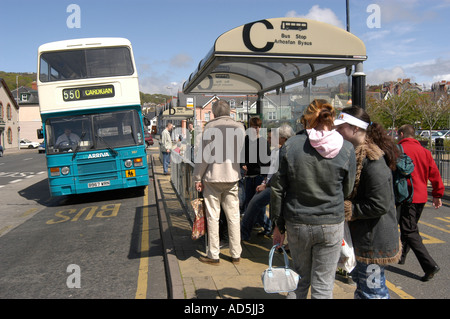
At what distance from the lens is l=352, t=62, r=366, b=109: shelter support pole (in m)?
5.27

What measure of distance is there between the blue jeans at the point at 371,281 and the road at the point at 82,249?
2227 mm

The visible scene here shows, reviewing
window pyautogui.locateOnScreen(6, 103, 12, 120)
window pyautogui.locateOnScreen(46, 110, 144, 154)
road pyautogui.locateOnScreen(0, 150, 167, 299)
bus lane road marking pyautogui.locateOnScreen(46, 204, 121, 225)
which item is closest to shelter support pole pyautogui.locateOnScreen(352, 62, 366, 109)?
road pyautogui.locateOnScreen(0, 150, 167, 299)

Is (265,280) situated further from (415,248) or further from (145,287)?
(415,248)

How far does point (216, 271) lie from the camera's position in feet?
15.0

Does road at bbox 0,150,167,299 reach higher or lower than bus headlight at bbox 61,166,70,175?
lower

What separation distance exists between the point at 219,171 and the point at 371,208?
2.20m

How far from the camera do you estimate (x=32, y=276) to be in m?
4.98

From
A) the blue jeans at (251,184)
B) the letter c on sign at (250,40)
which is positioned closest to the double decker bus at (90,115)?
the blue jeans at (251,184)

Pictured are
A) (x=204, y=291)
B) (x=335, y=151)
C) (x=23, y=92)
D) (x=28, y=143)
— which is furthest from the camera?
(x=23, y=92)

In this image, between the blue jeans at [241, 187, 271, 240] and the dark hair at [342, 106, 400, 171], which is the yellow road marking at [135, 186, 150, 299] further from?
the dark hair at [342, 106, 400, 171]

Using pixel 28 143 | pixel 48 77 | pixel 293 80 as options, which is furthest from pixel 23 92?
pixel 293 80

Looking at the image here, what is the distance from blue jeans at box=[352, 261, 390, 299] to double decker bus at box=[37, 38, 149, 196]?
8261 mm

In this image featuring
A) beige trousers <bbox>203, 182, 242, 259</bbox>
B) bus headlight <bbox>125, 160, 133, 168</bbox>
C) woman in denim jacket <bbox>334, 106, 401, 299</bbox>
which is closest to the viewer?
woman in denim jacket <bbox>334, 106, 401, 299</bbox>
